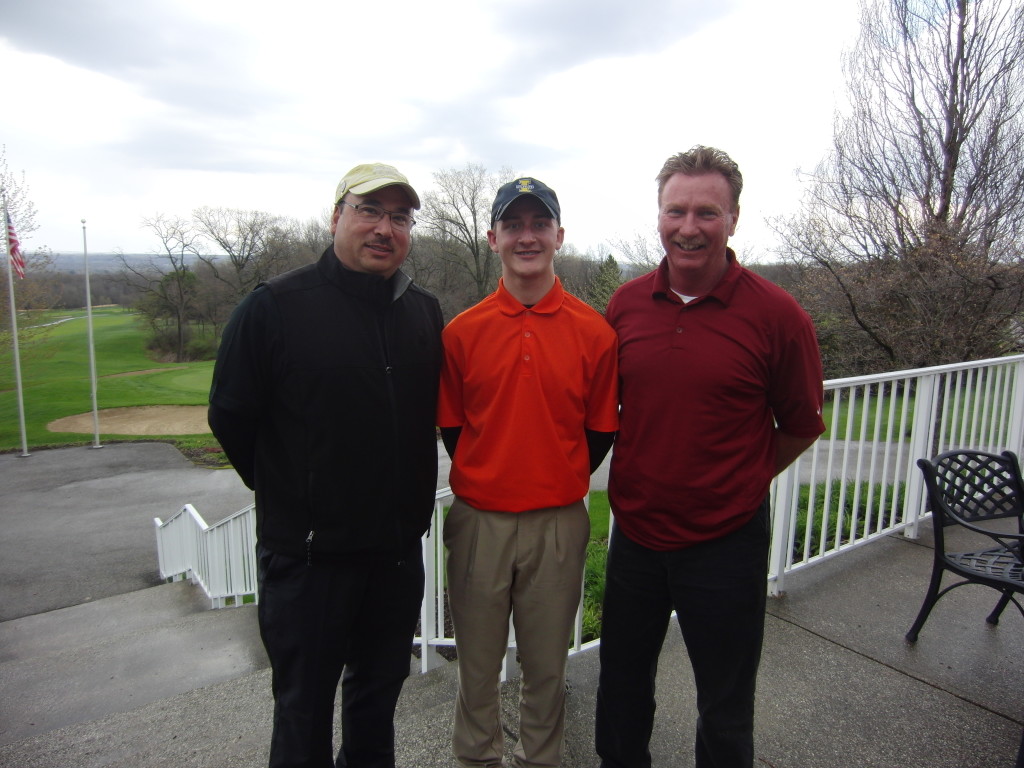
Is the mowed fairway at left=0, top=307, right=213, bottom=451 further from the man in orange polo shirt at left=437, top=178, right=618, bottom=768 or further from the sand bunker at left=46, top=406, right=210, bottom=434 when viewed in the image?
the man in orange polo shirt at left=437, top=178, right=618, bottom=768

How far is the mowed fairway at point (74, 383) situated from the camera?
21.9m

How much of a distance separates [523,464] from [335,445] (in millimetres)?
558

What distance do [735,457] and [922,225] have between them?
968 centimetres

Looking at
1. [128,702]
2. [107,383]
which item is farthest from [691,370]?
[107,383]

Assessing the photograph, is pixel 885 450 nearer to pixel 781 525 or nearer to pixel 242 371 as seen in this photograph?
pixel 781 525

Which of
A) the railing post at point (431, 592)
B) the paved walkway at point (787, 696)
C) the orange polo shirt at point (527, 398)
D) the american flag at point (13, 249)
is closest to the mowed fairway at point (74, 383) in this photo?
the american flag at point (13, 249)

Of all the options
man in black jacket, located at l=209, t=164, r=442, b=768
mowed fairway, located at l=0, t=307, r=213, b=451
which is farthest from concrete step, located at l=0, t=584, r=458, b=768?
mowed fairway, located at l=0, t=307, r=213, b=451

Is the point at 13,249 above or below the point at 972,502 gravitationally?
above

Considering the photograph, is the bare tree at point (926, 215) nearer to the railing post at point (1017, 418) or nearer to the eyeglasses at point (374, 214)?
the railing post at point (1017, 418)

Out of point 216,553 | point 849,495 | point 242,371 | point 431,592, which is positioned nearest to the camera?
point 242,371

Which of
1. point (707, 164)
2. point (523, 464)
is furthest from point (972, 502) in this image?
point (523, 464)

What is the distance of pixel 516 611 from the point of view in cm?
205

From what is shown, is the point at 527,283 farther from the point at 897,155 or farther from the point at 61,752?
the point at 897,155

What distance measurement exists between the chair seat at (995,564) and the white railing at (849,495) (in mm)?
627
